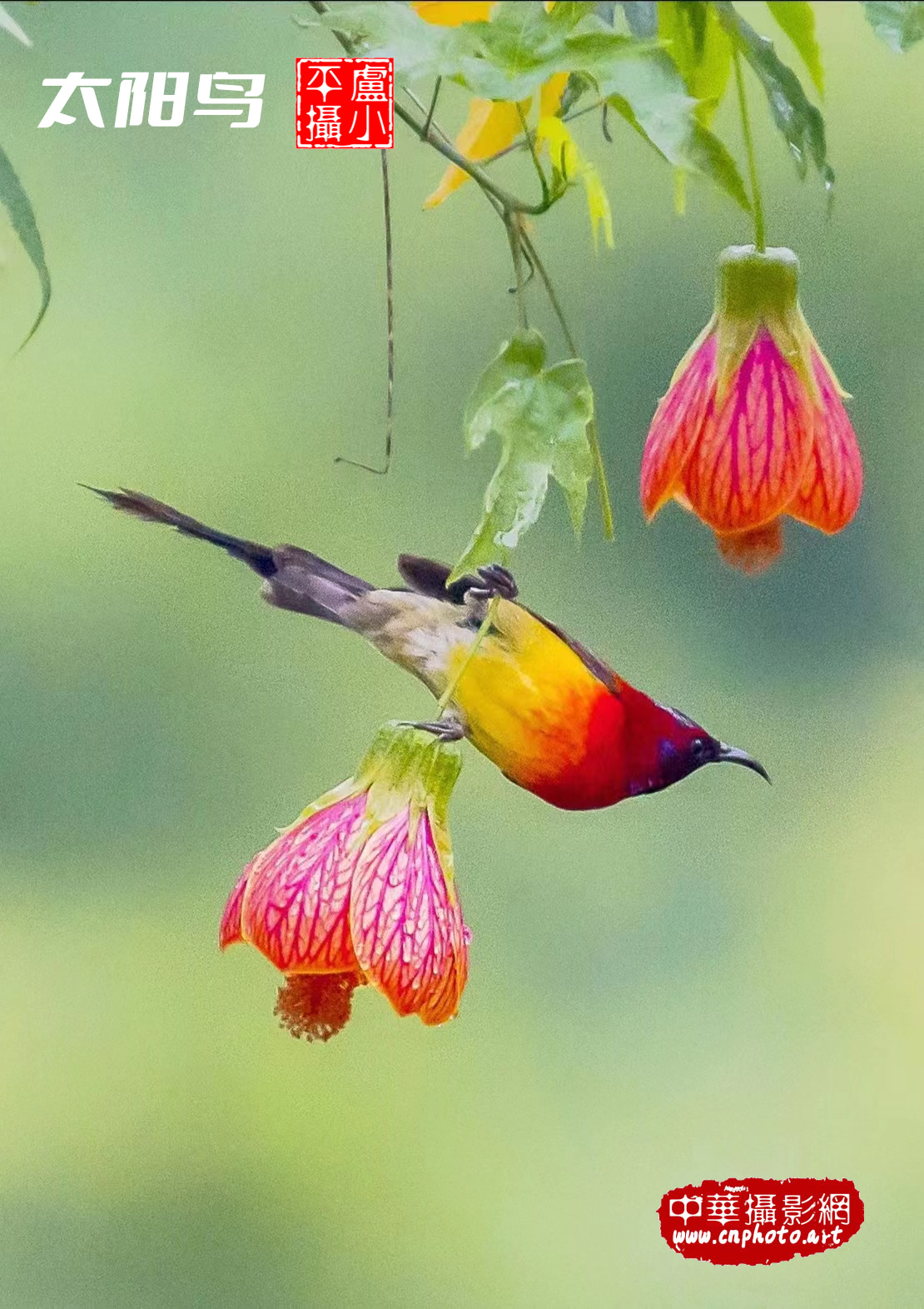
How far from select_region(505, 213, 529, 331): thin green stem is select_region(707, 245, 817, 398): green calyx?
0.41 feet

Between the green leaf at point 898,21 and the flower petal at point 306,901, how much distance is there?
540 mm

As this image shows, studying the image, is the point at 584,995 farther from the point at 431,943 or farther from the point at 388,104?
the point at 388,104

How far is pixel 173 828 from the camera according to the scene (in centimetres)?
80

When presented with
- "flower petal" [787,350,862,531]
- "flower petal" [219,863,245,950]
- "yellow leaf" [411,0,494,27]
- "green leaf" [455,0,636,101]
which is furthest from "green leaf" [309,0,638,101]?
"flower petal" [219,863,245,950]

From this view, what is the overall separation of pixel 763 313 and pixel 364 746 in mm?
369

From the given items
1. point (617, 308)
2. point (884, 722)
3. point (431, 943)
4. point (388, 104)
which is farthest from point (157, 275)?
point (884, 722)

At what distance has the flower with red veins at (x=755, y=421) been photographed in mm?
693

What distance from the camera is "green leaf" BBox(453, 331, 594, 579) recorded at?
2.15 ft

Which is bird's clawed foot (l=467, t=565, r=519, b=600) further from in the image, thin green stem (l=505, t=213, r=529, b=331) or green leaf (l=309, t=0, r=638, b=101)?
green leaf (l=309, t=0, r=638, b=101)

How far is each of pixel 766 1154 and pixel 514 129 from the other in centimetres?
69

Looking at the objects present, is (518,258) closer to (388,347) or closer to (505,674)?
(388,347)

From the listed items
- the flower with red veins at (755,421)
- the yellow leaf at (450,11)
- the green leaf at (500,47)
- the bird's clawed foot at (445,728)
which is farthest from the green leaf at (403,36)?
the bird's clawed foot at (445,728)

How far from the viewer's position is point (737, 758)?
31.8 inches

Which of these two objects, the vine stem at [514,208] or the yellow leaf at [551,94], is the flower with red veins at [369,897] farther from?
the yellow leaf at [551,94]
